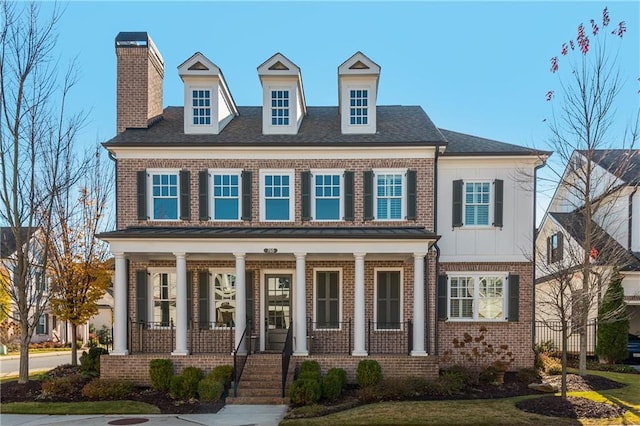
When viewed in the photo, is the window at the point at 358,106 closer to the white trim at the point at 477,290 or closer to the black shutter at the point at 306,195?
the black shutter at the point at 306,195

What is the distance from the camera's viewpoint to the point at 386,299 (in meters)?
15.0

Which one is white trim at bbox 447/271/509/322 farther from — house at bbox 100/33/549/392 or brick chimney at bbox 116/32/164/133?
brick chimney at bbox 116/32/164/133

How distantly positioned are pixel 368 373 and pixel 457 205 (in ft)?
19.1

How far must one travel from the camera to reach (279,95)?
1584 cm

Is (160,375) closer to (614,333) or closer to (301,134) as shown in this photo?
(301,134)

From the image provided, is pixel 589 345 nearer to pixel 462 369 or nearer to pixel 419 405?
pixel 462 369

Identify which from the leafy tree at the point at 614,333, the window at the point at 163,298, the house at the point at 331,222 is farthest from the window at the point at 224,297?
the leafy tree at the point at 614,333

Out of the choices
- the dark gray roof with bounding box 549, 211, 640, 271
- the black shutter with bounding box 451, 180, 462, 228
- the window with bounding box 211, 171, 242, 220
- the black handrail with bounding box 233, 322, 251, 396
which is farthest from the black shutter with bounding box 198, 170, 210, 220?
the dark gray roof with bounding box 549, 211, 640, 271

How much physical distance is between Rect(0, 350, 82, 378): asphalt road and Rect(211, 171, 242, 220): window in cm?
1056

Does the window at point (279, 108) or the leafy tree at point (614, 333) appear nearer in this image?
the window at point (279, 108)

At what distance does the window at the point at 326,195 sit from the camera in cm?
1505

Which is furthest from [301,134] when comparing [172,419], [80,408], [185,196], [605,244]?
[605,244]

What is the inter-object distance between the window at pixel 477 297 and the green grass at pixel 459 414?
3488 millimetres

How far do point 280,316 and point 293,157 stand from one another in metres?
4.96
